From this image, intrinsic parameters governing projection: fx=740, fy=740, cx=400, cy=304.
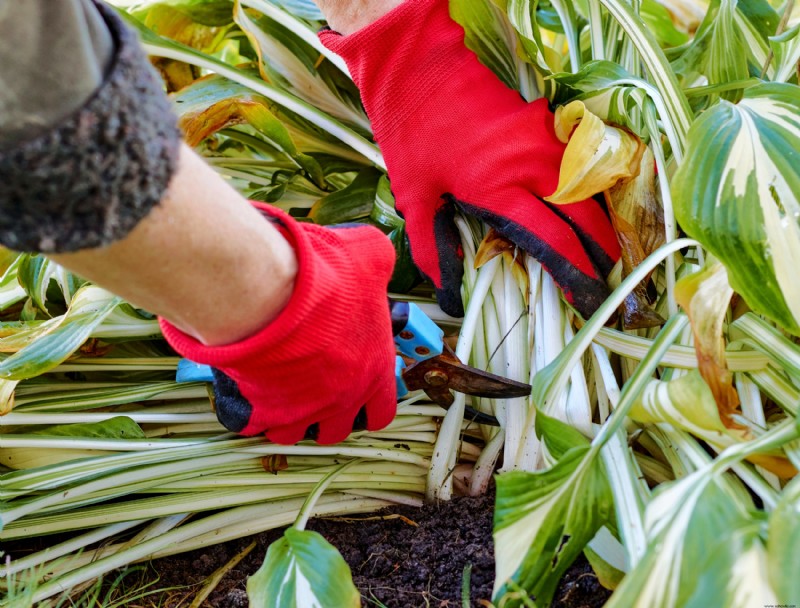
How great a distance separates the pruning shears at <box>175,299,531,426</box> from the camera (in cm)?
82

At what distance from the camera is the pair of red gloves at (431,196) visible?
741 mm

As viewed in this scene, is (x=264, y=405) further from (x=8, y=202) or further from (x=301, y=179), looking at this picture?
(x=301, y=179)

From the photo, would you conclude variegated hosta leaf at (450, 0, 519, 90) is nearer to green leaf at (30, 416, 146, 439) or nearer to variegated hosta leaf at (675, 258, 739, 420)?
variegated hosta leaf at (675, 258, 739, 420)

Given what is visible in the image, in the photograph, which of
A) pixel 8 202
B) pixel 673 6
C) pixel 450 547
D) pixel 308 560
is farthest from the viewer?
pixel 673 6

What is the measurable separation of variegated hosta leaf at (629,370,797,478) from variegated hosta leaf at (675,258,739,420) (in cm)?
1

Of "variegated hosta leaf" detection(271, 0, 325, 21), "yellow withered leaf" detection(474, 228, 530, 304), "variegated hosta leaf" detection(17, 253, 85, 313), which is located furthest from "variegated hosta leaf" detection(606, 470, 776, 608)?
"variegated hosta leaf" detection(271, 0, 325, 21)

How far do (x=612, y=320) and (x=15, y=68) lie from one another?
0.68 metres

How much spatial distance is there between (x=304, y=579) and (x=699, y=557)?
363 mm

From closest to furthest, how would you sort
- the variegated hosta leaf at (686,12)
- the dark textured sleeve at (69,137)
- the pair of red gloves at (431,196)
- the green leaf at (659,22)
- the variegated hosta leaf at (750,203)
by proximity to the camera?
the dark textured sleeve at (69,137)
the variegated hosta leaf at (750,203)
the pair of red gloves at (431,196)
the green leaf at (659,22)
the variegated hosta leaf at (686,12)

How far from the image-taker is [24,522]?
2.97 feet

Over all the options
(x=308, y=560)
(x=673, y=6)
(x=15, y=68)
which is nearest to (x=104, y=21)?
(x=15, y=68)

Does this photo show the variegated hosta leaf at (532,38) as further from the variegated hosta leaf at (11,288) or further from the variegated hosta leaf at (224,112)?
the variegated hosta leaf at (11,288)

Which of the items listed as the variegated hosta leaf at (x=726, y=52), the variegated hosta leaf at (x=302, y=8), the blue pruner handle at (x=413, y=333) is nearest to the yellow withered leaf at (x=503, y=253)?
the blue pruner handle at (x=413, y=333)

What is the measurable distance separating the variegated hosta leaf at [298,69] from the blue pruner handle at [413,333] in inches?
18.2
